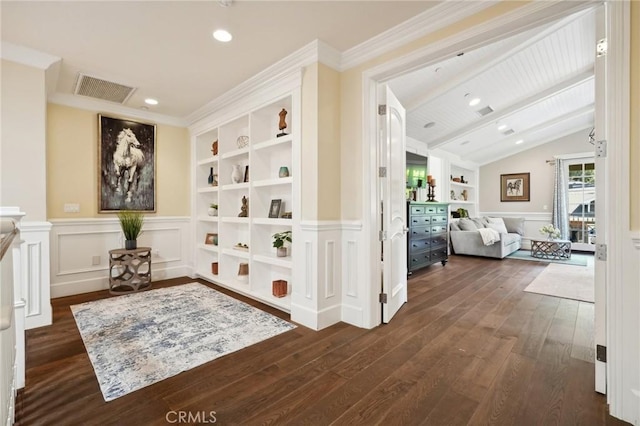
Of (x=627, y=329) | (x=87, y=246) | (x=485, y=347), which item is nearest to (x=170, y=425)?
(x=485, y=347)

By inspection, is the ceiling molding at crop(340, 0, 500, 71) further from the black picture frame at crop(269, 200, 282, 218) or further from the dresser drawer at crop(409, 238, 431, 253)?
the dresser drawer at crop(409, 238, 431, 253)

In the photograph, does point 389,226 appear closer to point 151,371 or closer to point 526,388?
point 526,388

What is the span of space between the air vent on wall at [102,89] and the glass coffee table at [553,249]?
329 inches

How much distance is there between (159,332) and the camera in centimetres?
262

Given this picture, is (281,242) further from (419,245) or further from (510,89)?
(510,89)

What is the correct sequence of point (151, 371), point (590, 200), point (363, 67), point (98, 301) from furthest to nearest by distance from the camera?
point (590, 200) < point (98, 301) < point (363, 67) < point (151, 371)

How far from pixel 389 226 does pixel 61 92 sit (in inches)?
174

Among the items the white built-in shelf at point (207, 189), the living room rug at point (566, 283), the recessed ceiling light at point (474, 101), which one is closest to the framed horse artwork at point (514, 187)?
the living room rug at point (566, 283)

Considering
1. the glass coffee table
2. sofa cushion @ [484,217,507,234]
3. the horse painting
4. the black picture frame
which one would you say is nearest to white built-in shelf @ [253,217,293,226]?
the black picture frame

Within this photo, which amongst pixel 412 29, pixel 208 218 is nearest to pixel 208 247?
pixel 208 218

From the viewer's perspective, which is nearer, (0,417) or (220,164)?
(0,417)

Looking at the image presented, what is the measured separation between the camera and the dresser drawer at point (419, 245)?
15.8 feet

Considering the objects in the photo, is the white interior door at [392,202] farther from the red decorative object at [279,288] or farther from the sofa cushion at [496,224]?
the sofa cushion at [496,224]

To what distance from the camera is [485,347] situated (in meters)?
2.38
